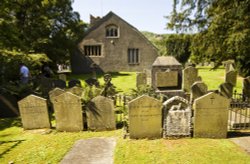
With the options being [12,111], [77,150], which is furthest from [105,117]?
[12,111]

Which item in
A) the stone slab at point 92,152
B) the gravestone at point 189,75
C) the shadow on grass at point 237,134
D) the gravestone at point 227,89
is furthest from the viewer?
the gravestone at point 189,75

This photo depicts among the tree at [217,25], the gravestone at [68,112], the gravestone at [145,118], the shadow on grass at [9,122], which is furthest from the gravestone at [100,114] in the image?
the tree at [217,25]

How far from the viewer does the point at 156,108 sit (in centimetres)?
701

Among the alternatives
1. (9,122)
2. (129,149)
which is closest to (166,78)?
(129,149)

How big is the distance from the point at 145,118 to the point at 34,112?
414cm

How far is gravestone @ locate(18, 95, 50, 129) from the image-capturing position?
7.78m

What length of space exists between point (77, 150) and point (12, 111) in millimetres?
5557

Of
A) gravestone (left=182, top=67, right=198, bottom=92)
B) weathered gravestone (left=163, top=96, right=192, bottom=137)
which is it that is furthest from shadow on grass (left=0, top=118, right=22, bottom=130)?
gravestone (left=182, top=67, right=198, bottom=92)

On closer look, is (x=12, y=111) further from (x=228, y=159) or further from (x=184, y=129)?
(x=228, y=159)

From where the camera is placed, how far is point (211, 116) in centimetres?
694

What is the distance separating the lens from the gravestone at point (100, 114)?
764 cm

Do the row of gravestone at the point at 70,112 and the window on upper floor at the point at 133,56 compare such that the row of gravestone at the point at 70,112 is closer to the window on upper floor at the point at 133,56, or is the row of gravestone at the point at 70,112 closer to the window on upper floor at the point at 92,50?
the window on upper floor at the point at 92,50

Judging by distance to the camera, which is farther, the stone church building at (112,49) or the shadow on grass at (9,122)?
the stone church building at (112,49)

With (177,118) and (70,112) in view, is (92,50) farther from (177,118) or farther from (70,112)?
(177,118)
